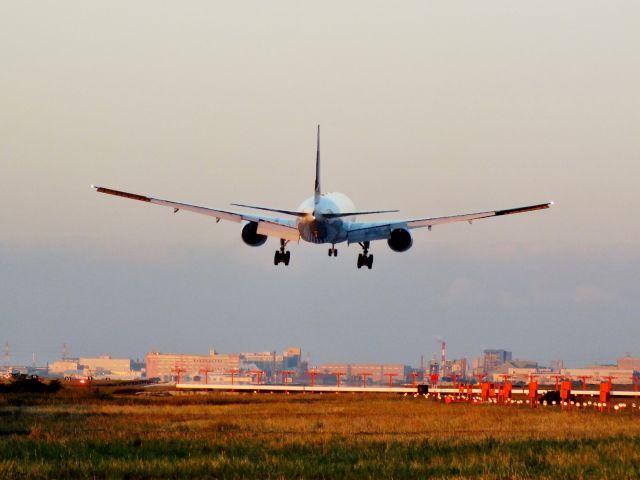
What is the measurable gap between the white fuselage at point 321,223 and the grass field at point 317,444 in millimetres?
11482

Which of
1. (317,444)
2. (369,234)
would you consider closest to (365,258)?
(369,234)

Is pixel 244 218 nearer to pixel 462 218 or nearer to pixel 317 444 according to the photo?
pixel 462 218

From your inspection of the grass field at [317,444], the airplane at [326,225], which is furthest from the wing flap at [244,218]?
the grass field at [317,444]

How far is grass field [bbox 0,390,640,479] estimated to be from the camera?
26359mm

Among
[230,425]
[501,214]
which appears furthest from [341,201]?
[230,425]

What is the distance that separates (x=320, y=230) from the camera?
64.0 m

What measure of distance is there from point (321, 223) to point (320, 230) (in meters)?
0.50

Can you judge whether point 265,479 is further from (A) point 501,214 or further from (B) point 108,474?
(A) point 501,214

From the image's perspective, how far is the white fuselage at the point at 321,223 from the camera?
63.5 meters

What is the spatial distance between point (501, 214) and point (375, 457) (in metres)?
38.3

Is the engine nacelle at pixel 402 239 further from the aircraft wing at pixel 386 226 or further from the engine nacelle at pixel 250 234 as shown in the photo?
the engine nacelle at pixel 250 234

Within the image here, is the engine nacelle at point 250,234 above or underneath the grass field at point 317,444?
above

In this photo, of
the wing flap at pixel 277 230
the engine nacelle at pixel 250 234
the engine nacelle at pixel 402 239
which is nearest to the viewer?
the wing flap at pixel 277 230

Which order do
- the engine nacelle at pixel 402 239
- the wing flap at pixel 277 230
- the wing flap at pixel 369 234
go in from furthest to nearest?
the engine nacelle at pixel 402 239
the wing flap at pixel 369 234
the wing flap at pixel 277 230
